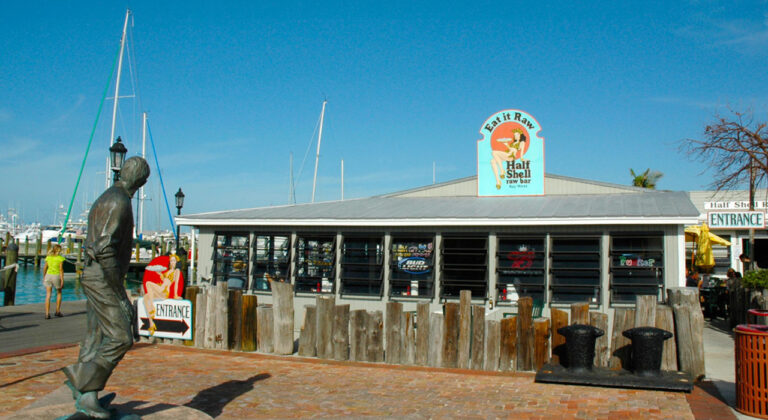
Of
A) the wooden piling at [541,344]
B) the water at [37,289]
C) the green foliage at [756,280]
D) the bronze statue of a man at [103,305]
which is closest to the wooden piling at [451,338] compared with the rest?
the wooden piling at [541,344]

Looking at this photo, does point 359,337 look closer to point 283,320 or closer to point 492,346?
point 283,320

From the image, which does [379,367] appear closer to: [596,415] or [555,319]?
[555,319]

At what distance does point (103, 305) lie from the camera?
6312 millimetres

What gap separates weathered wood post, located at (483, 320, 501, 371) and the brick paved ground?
257 mm

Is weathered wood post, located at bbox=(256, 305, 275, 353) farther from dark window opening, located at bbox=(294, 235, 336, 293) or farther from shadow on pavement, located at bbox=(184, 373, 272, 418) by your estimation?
dark window opening, located at bbox=(294, 235, 336, 293)

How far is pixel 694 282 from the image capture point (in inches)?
750

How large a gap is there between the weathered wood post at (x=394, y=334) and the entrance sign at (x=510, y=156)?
6977mm

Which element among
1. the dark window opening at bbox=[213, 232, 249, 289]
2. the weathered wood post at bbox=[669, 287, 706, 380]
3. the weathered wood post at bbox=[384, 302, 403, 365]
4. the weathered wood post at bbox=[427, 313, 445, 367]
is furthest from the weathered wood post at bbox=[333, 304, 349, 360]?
the dark window opening at bbox=[213, 232, 249, 289]

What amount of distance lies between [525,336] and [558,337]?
496 millimetres

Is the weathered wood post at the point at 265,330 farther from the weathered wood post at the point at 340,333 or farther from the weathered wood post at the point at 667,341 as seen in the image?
the weathered wood post at the point at 667,341

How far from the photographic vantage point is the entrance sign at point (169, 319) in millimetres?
12367

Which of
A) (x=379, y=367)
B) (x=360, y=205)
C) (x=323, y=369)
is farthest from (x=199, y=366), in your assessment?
(x=360, y=205)

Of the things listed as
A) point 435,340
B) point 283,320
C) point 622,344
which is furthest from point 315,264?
point 622,344

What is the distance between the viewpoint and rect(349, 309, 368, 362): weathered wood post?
10992 mm
